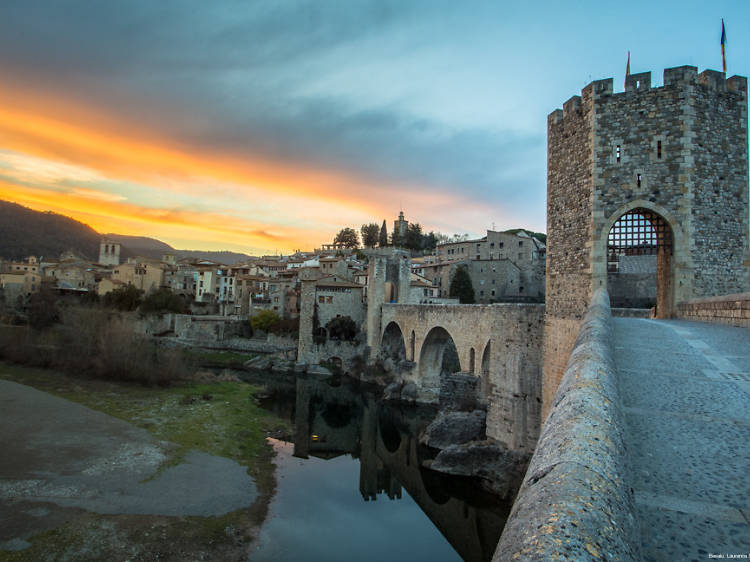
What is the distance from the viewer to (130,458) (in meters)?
15.6

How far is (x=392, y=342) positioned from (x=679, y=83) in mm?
29664

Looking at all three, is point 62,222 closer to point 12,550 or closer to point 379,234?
point 379,234

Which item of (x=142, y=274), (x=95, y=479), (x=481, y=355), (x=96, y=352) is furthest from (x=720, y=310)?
(x=142, y=274)

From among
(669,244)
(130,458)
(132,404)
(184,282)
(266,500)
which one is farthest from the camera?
(184,282)

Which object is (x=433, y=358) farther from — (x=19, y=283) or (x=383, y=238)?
(x=19, y=283)

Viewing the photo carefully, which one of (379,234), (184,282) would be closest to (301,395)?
(184,282)

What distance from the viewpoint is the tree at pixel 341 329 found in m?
40.2

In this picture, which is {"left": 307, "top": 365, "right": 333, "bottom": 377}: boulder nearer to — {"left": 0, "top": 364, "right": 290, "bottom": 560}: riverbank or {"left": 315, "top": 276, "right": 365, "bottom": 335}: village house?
{"left": 315, "top": 276, "right": 365, "bottom": 335}: village house

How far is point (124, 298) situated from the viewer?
49.9m

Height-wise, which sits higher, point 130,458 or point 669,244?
point 669,244

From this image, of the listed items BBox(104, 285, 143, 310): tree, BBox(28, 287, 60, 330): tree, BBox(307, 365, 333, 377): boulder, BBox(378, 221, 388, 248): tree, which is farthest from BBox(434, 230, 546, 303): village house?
BBox(28, 287, 60, 330): tree

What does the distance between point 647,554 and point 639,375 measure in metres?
3.00

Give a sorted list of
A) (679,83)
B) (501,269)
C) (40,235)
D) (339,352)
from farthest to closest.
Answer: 1. (40,235)
2. (501,269)
3. (339,352)
4. (679,83)

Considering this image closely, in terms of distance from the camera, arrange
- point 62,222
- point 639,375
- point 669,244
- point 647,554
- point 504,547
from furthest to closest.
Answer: point 62,222 < point 669,244 < point 639,375 < point 647,554 < point 504,547
